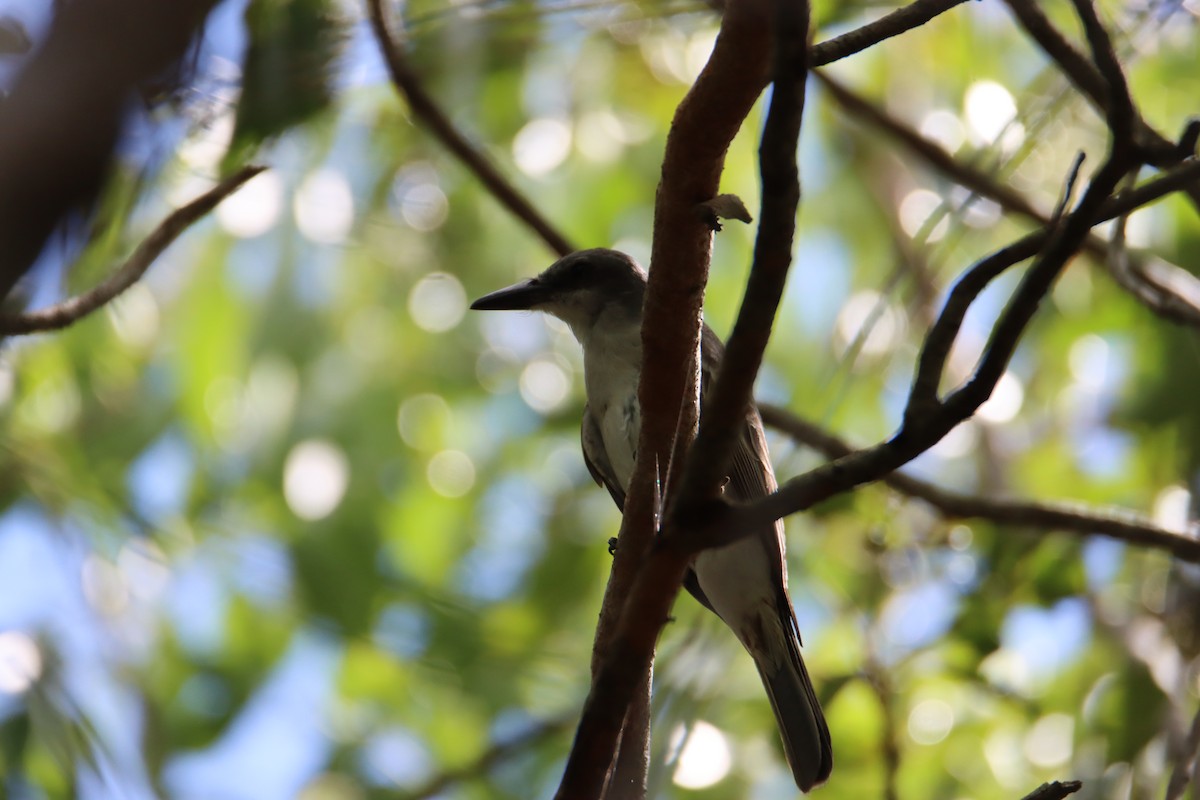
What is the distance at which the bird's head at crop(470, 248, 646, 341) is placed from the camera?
4.25 metres

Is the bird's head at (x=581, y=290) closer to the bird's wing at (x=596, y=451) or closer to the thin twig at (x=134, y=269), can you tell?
the bird's wing at (x=596, y=451)

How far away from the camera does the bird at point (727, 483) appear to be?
3.55 m

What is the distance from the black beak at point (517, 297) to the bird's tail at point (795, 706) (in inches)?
54.0

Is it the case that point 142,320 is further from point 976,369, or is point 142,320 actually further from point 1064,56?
point 976,369

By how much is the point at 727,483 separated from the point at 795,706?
2.28ft

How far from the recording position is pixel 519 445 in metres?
5.79

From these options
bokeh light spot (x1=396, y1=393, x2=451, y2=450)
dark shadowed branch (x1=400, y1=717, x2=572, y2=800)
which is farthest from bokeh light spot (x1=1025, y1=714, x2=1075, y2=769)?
bokeh light spot (x1=396, y1=393, x2=451, y2=450)

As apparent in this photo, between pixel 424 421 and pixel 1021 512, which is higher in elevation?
pixel 1021 512

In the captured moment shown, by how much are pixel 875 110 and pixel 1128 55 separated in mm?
1222

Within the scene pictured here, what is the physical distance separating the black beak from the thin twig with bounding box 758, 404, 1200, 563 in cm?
86

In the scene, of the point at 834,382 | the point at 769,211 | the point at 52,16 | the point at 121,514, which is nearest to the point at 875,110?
the point at 834,382

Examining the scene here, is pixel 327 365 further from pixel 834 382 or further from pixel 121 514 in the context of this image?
pixel 834 382

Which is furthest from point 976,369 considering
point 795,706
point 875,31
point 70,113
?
point 795,706

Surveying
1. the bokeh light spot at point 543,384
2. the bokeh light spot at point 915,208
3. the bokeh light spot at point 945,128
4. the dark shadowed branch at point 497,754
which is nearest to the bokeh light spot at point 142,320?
the bokeh light spot at point 543,384
